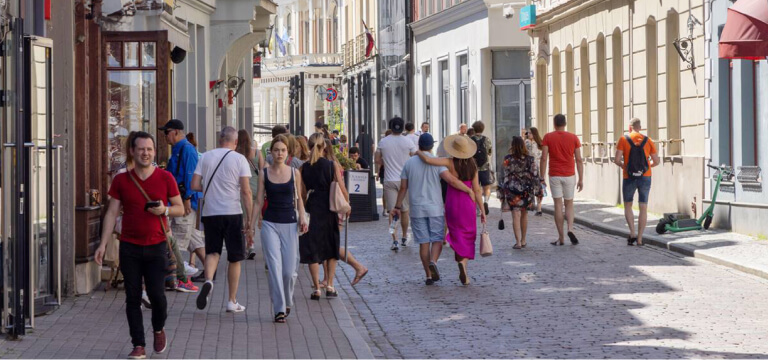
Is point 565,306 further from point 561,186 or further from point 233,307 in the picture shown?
point 561,186

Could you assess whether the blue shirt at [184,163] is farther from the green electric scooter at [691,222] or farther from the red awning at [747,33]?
the green electric scooter at [691,222]

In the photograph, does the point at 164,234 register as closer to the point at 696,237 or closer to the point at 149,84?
the point at 149,84

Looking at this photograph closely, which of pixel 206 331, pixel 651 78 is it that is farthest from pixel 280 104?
pixel 206 331

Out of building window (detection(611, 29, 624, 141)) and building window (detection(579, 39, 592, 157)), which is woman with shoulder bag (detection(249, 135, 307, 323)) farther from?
building window (detection(579, 39, 592, 157))

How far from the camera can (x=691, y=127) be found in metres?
24.3

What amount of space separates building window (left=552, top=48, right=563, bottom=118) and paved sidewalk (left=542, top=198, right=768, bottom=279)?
9977 millimetres

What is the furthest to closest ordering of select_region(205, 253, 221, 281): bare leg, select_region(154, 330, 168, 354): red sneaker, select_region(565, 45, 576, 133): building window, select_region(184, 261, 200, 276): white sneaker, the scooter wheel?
select_region(565, 45, 576, 133): building window
the scooter wheel
select_region(184, 261, 200, 276): white sneaker
select_region(205, 253, 221, 281): bare leg
select_region(154, 330, 168, 354): red sneaker

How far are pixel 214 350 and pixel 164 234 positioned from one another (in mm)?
886

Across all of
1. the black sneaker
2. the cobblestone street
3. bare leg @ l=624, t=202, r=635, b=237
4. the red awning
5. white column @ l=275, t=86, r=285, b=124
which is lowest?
the cobblestone street

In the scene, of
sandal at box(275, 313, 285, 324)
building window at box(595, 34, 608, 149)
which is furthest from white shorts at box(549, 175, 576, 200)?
building window at box(595, 34, 608, 149)

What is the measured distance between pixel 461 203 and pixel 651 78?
12.6 m

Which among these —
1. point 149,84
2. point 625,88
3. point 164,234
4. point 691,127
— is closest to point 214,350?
point 164,234

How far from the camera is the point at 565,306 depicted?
42.6ft

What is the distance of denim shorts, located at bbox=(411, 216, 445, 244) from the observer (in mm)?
15367
